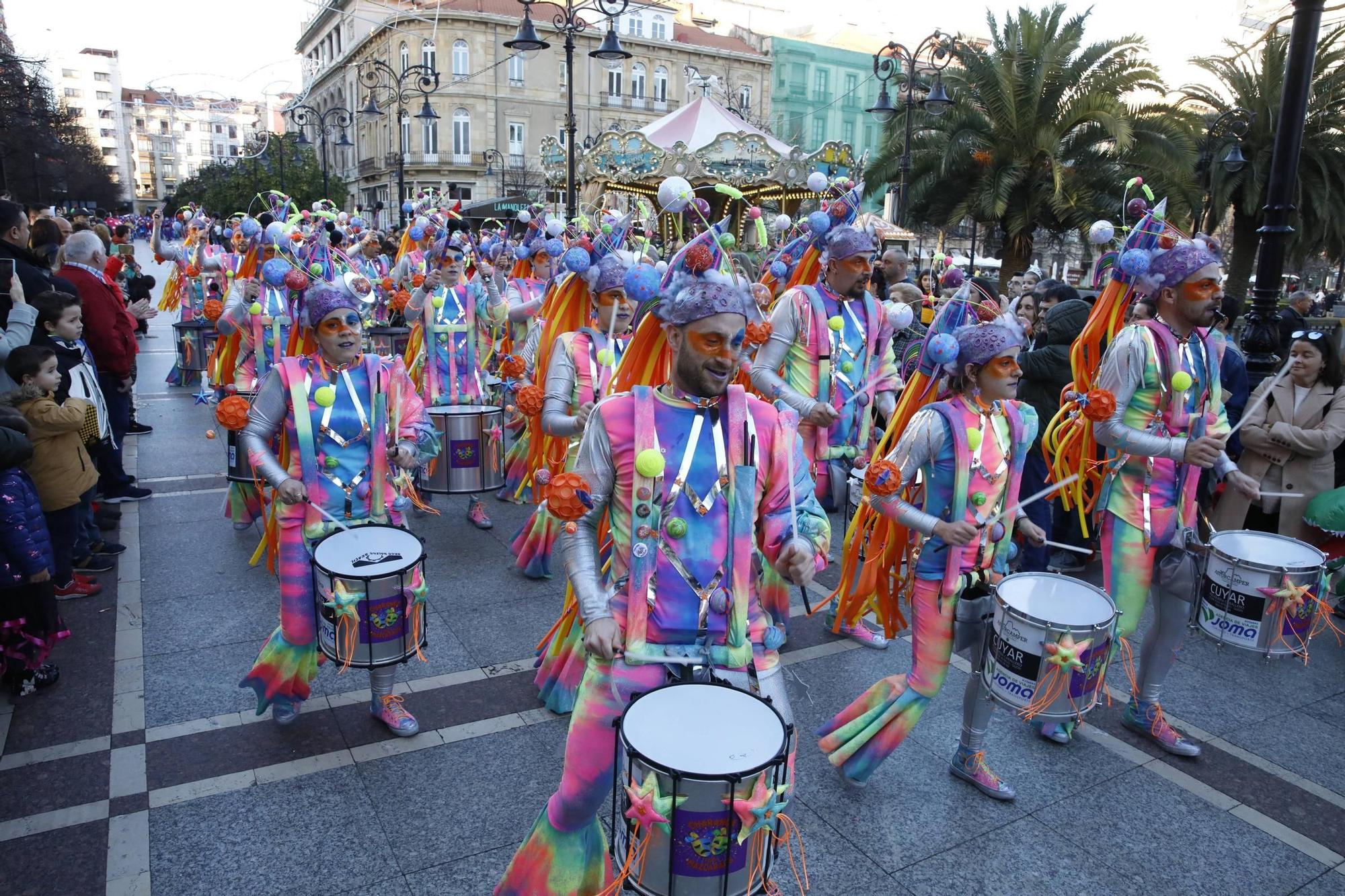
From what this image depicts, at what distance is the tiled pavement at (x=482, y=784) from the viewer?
320 centimetres

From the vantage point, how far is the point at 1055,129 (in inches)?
643

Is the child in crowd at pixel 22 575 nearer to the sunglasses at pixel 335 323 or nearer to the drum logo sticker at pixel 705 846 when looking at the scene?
the sunglasses at pixel 335 323

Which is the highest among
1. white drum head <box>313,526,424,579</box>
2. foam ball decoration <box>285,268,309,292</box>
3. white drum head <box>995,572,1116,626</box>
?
foam ball decoration <box>285,268,309,292</box>

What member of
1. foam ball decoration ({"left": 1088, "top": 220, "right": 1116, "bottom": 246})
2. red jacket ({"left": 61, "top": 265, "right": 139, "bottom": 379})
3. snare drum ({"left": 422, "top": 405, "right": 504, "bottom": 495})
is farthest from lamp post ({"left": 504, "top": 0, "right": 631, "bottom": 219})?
foam ball decoration ({"left": 1088, "top": 220, "right": 1116, "bottom": 246})

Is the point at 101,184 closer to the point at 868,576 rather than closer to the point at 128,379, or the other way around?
the point at 128,379

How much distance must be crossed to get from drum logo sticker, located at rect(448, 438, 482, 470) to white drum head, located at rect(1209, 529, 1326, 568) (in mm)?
4130

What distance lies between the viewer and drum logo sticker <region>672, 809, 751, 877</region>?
6.98 ft

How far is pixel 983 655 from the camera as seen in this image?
344cm

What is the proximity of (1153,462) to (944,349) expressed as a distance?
1.15 metres

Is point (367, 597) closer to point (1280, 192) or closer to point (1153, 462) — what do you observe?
point (1153, 462)

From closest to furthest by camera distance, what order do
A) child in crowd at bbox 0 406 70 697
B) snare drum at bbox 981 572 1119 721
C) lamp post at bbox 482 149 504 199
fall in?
snare drum at bbox 981 572 1119 721 → child in crowd at bbox 0 406 70 697 → lamp post at bbox 482 149 504 199

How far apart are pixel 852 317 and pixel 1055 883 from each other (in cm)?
314

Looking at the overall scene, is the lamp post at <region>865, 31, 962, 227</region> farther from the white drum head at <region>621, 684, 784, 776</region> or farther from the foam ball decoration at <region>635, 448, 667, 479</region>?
the white drum head at <region>621, 684, 784, 776</region>

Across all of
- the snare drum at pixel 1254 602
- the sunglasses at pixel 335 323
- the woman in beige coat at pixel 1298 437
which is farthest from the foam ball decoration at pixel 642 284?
the woman in beige coat at pixel 1298 437
